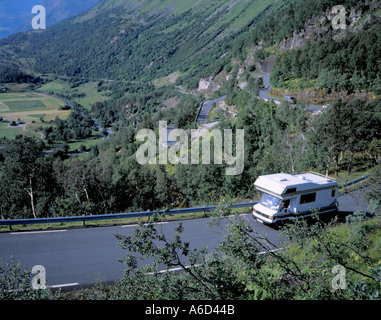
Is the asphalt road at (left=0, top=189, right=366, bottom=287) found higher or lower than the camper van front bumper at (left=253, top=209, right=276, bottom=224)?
lower

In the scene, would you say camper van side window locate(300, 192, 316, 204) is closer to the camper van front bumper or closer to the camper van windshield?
the camper van windshield

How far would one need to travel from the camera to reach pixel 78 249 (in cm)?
1294

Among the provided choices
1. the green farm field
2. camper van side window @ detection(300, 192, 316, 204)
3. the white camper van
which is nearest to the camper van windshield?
the white camper van

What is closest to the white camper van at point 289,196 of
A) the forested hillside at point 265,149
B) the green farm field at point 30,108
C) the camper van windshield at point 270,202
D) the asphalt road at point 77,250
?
the camper van windshield at point 270,202

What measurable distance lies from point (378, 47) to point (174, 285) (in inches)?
2297

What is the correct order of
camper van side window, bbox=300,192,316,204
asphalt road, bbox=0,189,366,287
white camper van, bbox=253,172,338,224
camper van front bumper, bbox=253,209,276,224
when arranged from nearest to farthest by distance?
1. asphalt road, bbox=0,189,366,287
2. white camper van, bbox=253,172,338,224
3. camper van front bumper, bbox=253,209,276,224
4. camper van side window, bbox=300,192,316,204

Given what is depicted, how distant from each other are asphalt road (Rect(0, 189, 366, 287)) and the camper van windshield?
1427 millimetres

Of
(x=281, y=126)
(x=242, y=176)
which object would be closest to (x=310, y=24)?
(x=281, y=126)

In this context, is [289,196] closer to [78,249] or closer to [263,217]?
[263,217]

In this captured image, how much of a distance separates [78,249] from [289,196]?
10.5 meters

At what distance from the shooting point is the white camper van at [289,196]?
577 inches

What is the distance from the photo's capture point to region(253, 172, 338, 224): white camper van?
14648mm

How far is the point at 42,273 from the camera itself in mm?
8961
